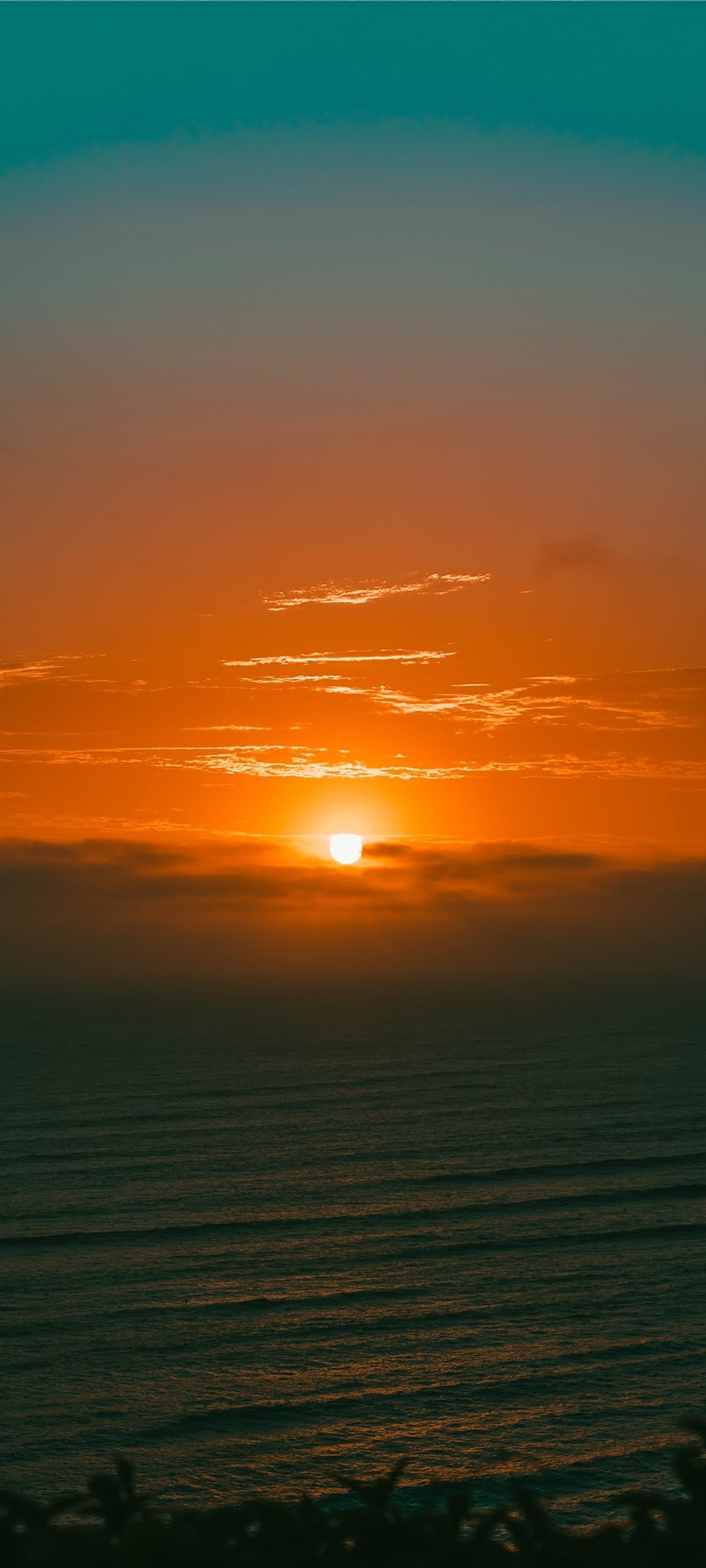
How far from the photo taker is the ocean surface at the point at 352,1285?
1146 inches

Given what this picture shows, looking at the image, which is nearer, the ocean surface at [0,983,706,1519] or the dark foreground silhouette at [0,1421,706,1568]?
the dark foreground silhouette at [0,1421,706,1568]

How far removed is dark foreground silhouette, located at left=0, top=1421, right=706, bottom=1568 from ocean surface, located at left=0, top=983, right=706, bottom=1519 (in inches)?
931

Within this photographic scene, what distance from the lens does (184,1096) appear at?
90.7m

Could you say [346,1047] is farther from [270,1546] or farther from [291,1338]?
[270,1546]

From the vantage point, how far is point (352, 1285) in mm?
42219

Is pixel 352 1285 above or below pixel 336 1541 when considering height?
above

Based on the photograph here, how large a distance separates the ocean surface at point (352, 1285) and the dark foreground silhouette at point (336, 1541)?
2364 centimetres

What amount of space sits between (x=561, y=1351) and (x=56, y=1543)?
33393 millimetres

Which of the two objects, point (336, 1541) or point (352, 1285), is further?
point (352, 1285)

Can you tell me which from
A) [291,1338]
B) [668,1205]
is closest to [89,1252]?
[291,1338]

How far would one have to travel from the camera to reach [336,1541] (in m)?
5.80

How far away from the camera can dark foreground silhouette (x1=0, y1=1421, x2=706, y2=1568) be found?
5.46 m

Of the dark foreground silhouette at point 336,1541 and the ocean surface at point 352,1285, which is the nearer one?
the dark foreground silhouette at point 336,1541

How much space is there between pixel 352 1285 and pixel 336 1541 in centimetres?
3915
